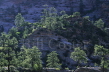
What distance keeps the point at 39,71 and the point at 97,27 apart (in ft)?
133

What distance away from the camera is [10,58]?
44688 mm

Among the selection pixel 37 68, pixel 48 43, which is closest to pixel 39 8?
pixel 48 43

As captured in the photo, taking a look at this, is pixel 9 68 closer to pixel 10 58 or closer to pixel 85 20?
pixel 10 58

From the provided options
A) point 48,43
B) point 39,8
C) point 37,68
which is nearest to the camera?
point 37,68

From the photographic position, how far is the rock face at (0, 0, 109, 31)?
380ft

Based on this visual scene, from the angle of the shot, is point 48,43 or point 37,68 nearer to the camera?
point 37,68

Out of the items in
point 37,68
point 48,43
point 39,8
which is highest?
point 39,8

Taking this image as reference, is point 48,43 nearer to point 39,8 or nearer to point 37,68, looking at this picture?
point 37,68

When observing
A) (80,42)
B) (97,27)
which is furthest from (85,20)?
(80,42)

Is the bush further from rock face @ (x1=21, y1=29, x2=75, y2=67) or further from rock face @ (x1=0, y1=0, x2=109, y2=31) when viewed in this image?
rock face @ (x1=0, y1=0, x2=109, y2=31)

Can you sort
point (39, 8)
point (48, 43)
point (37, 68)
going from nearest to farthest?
point (37, 68) → point (48, 43) → point (39, 8)

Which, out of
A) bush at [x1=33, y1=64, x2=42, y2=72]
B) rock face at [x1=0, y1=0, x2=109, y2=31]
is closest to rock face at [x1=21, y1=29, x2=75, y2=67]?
bush at [x1=33, y1=64, x2=42, y2=72]

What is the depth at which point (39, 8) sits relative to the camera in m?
132

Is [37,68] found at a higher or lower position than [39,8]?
lower
